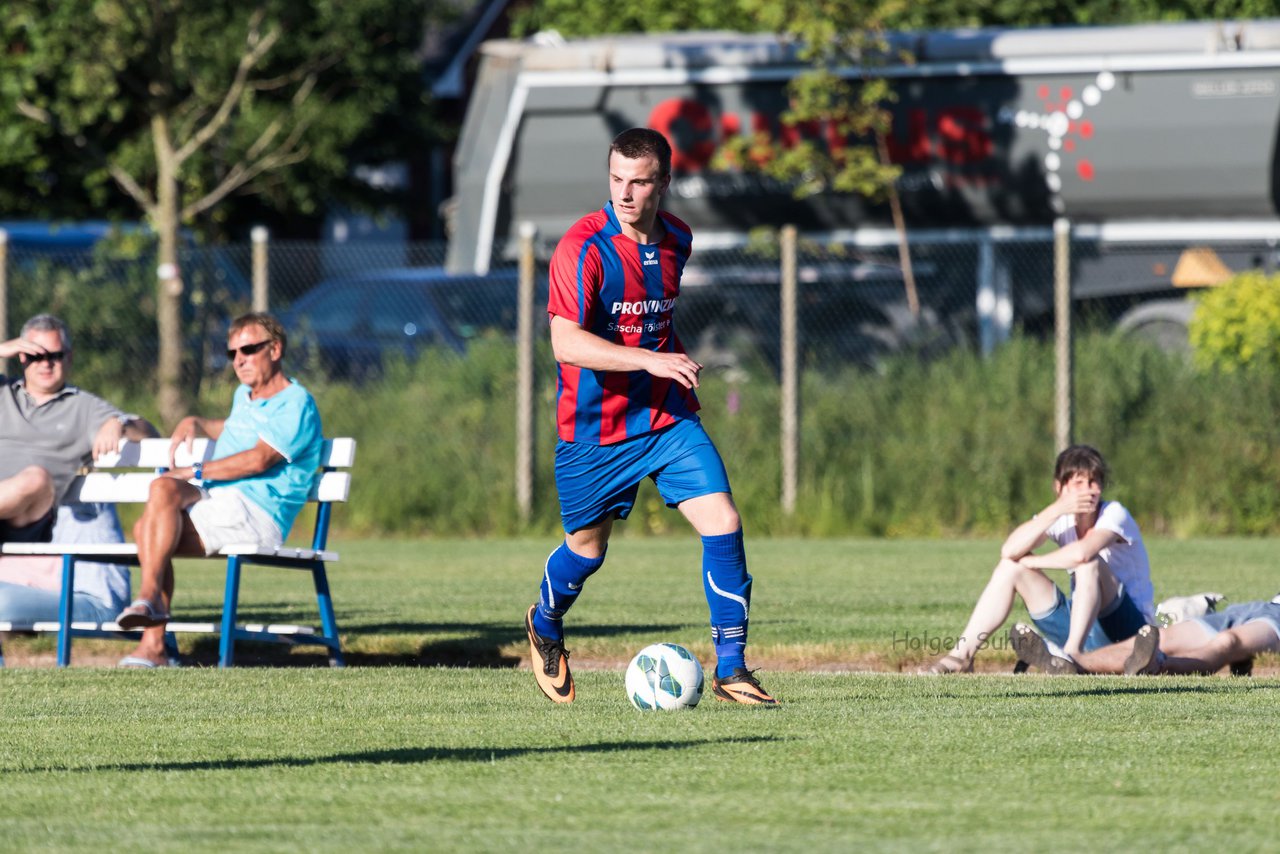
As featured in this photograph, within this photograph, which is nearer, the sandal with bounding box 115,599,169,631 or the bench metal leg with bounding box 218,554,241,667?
the sandal with bounding box 115,599,169,631

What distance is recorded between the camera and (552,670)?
7441mm

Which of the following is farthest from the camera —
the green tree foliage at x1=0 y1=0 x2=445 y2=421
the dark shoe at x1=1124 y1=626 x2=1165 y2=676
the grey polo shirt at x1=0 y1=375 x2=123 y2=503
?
the green tree foliage at x1=0 y1=0 x2=445 y2=421

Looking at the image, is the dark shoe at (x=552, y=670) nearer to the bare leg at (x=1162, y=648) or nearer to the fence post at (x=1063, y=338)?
the bare leg at (x=1162, y=648)

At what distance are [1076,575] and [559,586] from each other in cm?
252

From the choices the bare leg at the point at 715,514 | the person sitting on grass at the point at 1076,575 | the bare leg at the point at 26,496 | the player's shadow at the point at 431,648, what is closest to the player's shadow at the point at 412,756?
the bare leg at the point at 715,514

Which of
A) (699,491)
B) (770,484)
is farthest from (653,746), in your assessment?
(770,484)

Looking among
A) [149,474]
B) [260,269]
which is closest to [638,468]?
[149,474]

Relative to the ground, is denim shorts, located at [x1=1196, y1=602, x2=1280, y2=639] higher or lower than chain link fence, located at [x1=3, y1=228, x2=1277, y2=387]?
lower

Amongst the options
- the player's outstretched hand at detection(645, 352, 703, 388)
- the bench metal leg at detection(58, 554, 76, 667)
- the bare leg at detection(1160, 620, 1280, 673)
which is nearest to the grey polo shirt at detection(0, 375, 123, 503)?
the bench metal leg at detection(58, 554, 76, 667)

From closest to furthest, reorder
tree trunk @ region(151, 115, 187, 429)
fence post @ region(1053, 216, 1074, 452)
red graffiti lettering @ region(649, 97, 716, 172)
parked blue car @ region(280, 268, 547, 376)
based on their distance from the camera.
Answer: fence post @ region(1053, 216, 1074, 452)
tree trunk @ region(151, 115, 187, 429)
parked blue car @ region(280, 268, 547, 376)
red graffiti lettering @ region(649, 97, 716, 172)

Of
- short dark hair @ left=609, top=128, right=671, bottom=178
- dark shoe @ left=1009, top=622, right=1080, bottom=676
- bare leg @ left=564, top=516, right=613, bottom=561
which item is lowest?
dark shoe @ left=1009, top=622, right=1080, bottom=676

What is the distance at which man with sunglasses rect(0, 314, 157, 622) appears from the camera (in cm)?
991

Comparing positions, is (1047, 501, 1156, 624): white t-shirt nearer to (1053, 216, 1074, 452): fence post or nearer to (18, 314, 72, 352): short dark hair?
(18, 314, 72, 352): short dark hair

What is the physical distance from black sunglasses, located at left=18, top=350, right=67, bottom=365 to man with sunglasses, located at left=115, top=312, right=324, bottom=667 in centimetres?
68
